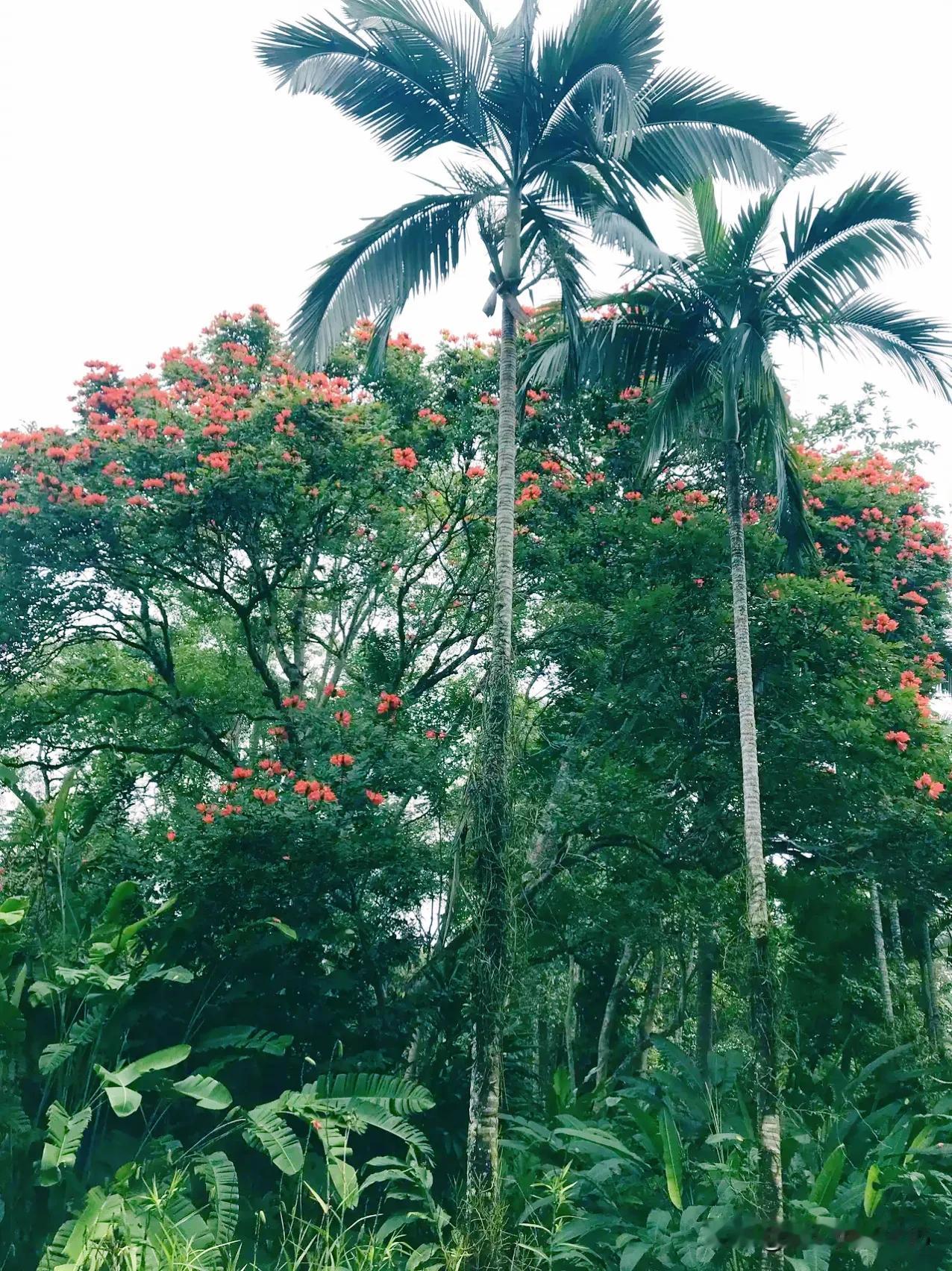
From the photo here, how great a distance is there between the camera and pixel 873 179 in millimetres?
6781

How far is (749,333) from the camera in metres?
6.80

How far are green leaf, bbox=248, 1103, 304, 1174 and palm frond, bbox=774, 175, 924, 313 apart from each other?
21.8 ft

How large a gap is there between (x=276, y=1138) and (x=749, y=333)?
Result: 6.10 meters

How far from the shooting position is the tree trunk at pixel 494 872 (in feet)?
18.1

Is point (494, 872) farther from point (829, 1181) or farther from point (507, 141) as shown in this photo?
point (507, 141)

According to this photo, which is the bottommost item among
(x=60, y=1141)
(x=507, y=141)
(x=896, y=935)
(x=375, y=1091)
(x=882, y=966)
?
(x=60, y=1141)

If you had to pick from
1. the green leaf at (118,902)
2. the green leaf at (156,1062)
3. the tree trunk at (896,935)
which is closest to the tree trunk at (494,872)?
the green leaf at (156,1062)

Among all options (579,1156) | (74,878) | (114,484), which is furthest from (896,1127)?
(114,484)

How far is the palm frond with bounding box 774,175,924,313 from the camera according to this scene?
6816 mm

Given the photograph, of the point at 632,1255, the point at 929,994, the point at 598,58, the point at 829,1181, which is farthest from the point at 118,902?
the point at 929,994

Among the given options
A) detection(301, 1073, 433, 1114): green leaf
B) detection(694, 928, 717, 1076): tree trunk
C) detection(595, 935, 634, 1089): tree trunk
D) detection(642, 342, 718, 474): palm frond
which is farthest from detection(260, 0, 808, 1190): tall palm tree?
detection(595, 935, 634, 1089): tree trunk

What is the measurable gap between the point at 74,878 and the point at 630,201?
266 inches

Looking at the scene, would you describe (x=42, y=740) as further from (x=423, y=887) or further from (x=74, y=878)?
(x=423, y=887)

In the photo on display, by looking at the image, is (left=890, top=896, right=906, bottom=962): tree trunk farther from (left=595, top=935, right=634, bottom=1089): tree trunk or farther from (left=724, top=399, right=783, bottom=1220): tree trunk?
(left=724, top=399, right=783, bottom=1220): tree trunk
